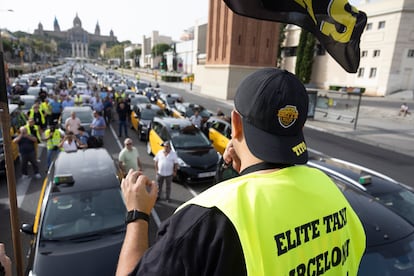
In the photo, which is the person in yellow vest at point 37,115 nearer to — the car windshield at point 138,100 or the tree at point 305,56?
the car windshield at point 138,100

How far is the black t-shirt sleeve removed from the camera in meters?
1.02

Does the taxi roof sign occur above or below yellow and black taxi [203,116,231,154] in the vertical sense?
above

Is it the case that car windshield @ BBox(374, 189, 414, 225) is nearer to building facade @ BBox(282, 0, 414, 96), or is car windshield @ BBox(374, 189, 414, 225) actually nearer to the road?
the road

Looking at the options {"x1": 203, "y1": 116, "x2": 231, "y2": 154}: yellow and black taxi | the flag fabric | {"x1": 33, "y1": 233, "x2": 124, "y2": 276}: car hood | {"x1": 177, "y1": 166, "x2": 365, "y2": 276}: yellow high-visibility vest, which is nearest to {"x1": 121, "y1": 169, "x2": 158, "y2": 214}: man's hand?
{"x1": 177, "y1": 166, "x2": 365, "y2": 276}: yellow high-visibility vest

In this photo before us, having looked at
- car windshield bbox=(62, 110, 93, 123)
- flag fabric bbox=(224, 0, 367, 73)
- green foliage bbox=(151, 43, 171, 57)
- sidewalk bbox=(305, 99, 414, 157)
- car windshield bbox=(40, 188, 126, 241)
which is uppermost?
green foliage bbox=(151, 43, 171, 57)

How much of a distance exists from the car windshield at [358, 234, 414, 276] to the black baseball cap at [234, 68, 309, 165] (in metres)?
2.56

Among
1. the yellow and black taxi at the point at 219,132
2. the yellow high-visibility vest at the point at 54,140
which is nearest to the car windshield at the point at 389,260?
the yellow and black taxi at the point at 219,132

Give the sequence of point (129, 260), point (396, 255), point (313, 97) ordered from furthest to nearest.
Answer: point (313, 97) < point (396, 255) < point (129, 260)

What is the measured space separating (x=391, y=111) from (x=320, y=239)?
32881 millimetres

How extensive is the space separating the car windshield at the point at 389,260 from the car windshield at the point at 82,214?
341 cm

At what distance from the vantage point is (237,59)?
35375 mm

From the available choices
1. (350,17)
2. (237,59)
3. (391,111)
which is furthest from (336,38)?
(237,59)

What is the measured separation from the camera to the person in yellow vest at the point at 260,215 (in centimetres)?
103

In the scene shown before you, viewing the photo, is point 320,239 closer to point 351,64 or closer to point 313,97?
point 351,64
